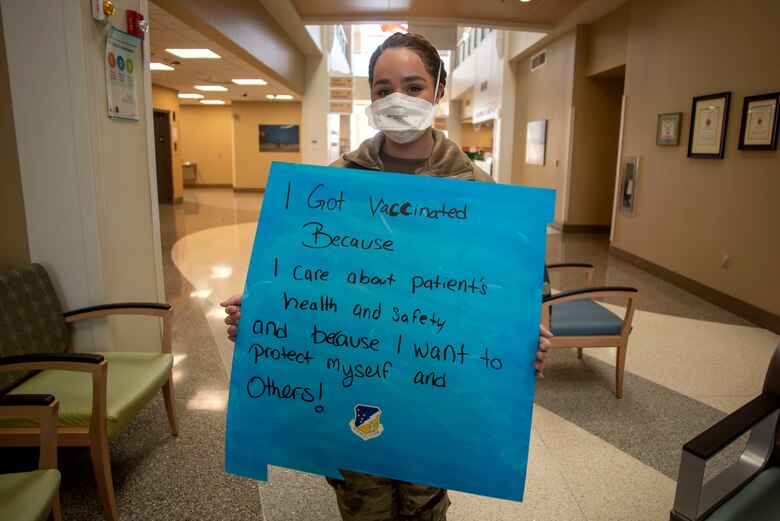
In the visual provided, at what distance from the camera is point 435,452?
1046 mm

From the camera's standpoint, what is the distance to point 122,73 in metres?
2.60

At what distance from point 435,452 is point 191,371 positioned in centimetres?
250

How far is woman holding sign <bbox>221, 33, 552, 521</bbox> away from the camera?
130 centimetres

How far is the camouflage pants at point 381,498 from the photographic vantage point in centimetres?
135

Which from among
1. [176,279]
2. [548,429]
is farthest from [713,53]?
[176,279]

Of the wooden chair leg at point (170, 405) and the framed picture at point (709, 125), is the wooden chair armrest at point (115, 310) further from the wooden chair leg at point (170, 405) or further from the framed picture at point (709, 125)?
the framed picture at point (709, 125)

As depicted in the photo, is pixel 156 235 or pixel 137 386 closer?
pixel 137 386

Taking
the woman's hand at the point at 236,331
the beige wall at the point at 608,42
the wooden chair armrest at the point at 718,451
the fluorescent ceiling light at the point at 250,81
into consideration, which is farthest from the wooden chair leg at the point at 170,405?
the fluorescent ceiling light at the point at 250,81

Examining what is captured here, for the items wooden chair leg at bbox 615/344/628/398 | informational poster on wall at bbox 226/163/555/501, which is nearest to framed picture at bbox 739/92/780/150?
wooden chair leg at bbox 615/344/628/398

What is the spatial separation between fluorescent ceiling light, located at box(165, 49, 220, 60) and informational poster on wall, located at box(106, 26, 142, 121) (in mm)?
5423

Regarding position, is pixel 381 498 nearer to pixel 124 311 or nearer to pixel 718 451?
pixel 718 451

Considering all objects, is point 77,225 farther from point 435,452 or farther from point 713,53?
point 713,53

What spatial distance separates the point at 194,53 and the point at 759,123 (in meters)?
7.45

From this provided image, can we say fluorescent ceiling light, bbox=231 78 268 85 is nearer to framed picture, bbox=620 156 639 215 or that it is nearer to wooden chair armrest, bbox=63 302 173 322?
framed picture, bbox=620 156 639 215
